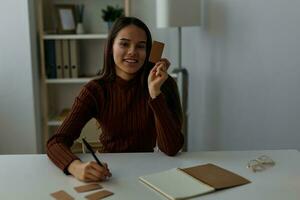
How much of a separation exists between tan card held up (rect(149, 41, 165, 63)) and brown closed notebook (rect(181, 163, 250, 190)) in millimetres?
489

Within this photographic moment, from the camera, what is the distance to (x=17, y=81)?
297 cm

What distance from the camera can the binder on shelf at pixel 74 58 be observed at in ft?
10.1

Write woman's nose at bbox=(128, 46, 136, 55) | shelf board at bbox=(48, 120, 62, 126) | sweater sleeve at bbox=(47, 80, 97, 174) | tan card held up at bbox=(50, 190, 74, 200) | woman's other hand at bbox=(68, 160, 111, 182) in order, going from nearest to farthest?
tan card held up at bbox=(50, 190, 74, 200)
woman's other hand at bbox=(68, 160, 111, 182)
sweater sleeve at bbox=(47, 80, 97, 174)
woman's nose at bbox=(128, 46, 136, 55)
shelf board at bbox=(48, 120, 62, 126)

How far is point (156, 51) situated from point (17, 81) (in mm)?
1679

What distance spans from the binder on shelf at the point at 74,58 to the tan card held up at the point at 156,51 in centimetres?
155

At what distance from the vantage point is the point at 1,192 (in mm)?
1221

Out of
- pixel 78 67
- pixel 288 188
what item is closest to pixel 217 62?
pixel 78 67

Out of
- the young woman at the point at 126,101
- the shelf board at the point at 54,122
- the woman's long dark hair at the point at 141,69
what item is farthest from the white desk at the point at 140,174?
the shelf board at the point at 54,122

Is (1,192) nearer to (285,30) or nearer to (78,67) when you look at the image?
(78,67)

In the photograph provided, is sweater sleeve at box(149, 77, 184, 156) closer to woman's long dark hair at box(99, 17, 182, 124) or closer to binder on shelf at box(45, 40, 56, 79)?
woman's long dark hair at box(99, 17, 182, 124)

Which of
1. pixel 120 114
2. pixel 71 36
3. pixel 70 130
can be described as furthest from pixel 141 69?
pixel 71 36

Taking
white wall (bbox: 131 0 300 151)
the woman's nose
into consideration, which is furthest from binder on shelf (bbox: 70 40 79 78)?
the woman's nose

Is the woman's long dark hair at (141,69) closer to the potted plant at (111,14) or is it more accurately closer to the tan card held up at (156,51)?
the tan card held up at (156,51)

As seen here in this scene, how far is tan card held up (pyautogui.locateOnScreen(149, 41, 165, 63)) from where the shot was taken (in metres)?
1.61
